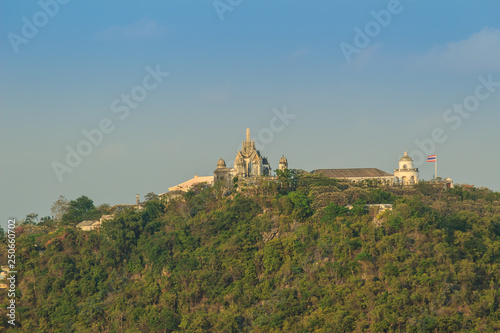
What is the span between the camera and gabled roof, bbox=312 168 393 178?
8394cm

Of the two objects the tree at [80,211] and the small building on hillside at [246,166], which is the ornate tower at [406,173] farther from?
the tree at [80,211]

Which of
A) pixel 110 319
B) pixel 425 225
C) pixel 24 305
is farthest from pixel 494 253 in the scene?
pixel 24 305

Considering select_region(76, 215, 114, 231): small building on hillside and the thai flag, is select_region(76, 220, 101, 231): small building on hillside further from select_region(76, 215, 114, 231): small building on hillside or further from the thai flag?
the thai flag

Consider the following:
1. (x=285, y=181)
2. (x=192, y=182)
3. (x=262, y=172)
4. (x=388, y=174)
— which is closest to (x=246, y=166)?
(x=262, y=172)

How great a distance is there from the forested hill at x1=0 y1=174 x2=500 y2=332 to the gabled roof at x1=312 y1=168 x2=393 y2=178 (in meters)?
6.19

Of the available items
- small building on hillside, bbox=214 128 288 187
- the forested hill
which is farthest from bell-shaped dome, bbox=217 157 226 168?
the forested hill

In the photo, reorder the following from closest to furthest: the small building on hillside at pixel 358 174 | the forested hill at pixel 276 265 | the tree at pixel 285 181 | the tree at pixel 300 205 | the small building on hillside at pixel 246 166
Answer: the forested hill at pixel 276 265
the tree at pixel 300 205
the tree at pixel 285 181
the small building on hillside at pixel 246 166
the small building on hillside at pixel 358 174

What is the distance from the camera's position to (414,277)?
56.5m

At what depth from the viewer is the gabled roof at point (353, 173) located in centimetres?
8394

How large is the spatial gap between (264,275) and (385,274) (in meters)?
11.3

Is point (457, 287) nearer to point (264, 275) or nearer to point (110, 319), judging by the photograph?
point (264, 275)

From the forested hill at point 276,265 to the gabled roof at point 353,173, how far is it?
6.19m

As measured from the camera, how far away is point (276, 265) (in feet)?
207

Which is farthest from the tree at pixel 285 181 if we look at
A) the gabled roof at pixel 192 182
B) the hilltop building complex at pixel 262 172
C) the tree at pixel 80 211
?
the tree at pixel 80 211
